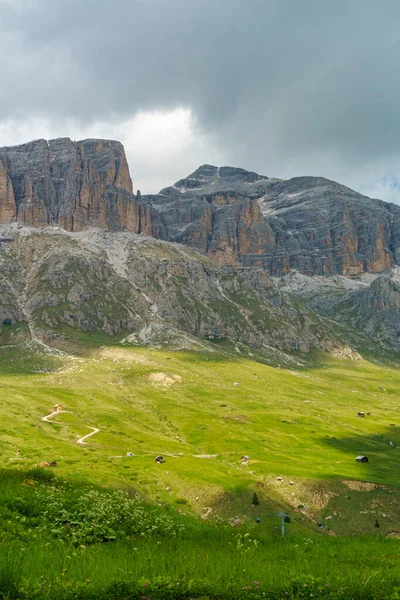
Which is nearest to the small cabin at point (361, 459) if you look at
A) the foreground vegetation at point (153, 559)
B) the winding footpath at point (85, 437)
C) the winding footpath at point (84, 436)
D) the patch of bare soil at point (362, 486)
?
the patch of bare soil at point (362, 486)

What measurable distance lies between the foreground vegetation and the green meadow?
8 centimetres

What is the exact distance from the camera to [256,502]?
61500 mm

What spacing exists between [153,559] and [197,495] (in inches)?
2170

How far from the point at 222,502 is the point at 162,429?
288 ft

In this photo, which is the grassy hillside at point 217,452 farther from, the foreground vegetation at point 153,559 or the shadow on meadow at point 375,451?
the foreground vegetation at point 153,559

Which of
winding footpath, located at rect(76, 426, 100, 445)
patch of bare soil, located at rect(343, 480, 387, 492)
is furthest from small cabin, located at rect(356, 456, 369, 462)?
winding footpath, located at rect(76, 426, 100, 445)

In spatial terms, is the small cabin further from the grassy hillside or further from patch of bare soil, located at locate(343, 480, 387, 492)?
patch of bare soil, located at locate(343, 480, 387, 492)

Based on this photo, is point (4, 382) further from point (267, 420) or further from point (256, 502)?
point (256, 502)

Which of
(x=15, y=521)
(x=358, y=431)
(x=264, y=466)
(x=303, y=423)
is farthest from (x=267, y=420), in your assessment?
(x=15, y=521)

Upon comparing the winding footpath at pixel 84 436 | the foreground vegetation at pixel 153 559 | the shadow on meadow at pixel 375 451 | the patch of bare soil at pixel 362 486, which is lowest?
the shadow on meadow at pixel 375 451

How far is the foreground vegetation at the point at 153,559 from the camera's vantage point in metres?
13.1

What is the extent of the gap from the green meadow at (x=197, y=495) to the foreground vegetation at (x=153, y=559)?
8 cm

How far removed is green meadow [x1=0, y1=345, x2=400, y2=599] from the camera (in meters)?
14.1

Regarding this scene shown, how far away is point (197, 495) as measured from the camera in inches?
2643
